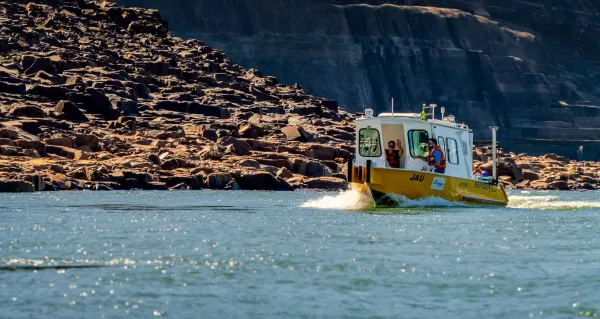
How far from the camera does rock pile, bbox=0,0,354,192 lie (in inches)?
3949

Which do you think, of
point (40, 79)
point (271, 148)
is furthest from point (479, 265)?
point (40, 79)

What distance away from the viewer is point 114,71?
157m

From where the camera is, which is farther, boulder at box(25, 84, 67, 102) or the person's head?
boulder at box(25, 84, 67, 102)

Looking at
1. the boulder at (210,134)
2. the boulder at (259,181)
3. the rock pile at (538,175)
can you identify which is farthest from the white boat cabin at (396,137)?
the boulder at (210,134)

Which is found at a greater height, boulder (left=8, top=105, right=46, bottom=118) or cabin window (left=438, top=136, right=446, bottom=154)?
boulder (left=8, top=105, right=46, bottom=118)

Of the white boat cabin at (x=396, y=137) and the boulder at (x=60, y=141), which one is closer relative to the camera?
the white boat cabin at (x=396, y=137)

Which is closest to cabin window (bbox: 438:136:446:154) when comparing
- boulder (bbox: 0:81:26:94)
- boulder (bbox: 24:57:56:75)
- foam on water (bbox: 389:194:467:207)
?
foam on water (bbox: 389:194:467:207)

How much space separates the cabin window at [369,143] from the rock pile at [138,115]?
29.3 metres

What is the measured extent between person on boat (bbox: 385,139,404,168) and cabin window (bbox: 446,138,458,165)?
2.65 metres

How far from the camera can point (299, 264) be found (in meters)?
39.3

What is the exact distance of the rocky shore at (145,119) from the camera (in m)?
101

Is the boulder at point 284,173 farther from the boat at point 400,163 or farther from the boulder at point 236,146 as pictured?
the boat at point 400,163

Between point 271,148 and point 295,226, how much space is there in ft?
217

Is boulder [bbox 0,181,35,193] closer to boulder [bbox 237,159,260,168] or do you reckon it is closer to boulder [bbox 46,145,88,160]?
boulder [bbox 46,145,88,160]
